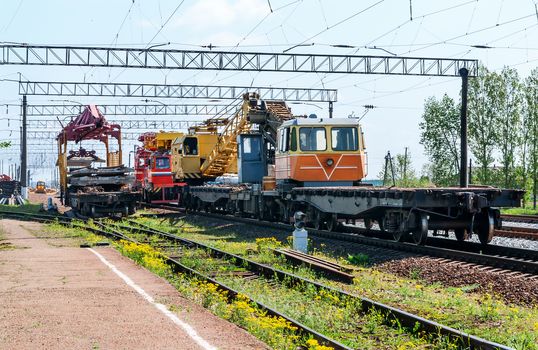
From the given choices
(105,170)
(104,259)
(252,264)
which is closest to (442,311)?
(252,264)

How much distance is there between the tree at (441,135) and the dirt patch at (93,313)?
41.0 m

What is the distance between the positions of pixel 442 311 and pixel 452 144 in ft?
148

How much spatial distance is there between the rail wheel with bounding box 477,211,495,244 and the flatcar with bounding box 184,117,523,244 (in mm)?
21

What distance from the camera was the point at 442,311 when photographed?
377 inches

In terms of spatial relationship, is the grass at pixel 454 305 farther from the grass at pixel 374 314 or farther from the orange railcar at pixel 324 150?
the orange railcar at pixel 324 150

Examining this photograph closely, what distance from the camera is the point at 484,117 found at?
46.5 metres

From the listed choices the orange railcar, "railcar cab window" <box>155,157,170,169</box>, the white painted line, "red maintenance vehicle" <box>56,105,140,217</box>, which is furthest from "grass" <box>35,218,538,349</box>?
"railcar cab window" <box>155,157,170,169</box>

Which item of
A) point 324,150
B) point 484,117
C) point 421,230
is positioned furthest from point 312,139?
point 484,117

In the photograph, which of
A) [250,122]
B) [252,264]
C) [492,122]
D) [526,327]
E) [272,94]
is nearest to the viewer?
[526,327]

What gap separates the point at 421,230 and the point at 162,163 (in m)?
24.3

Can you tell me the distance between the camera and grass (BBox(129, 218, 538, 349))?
8.27 m

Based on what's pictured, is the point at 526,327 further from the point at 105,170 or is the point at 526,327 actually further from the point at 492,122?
the point at 492,122

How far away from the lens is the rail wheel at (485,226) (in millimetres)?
15930

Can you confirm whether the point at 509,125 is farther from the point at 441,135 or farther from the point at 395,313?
the point at 395,313
